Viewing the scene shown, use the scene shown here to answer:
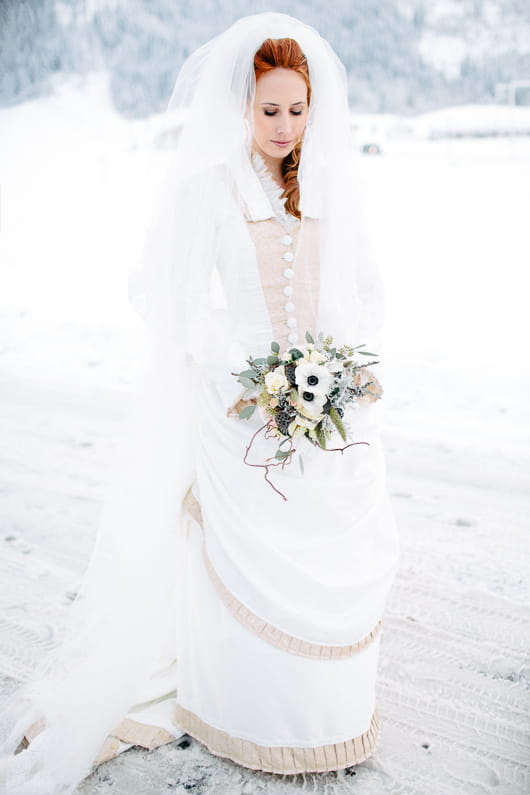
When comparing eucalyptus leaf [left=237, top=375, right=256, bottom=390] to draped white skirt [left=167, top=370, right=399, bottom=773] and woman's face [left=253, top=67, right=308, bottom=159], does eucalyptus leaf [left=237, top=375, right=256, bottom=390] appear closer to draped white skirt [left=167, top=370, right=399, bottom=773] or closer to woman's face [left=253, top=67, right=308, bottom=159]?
draped white skirt [left=167, top=370, right=399, bottom=773]

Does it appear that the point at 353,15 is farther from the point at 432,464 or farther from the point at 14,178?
the point at 432,464

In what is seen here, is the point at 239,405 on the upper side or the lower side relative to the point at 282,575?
upper

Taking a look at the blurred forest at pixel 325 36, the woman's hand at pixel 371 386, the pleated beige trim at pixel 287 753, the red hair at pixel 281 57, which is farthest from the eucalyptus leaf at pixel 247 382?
the blurred forest at pixel 325 36

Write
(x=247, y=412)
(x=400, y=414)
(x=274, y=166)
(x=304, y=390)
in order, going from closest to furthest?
(x=304, y=390)
(x=247, y=412)
(x=274, y=166)
(x=400, y=414)

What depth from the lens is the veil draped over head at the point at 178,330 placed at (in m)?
1.64

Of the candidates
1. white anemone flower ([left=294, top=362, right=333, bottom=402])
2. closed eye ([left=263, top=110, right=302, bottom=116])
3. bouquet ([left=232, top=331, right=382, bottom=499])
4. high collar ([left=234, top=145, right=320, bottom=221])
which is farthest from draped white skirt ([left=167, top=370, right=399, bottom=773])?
closed eye ([left=263, top=110, right=302, bottom=116])

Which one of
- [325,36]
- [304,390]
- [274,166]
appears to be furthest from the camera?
[325,36]

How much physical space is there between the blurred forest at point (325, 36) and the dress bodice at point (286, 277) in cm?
367

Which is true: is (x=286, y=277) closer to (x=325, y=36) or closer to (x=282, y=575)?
(x=282, y=575)

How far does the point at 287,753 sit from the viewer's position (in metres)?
1.69

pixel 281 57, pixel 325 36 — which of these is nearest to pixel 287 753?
pixel 281 57

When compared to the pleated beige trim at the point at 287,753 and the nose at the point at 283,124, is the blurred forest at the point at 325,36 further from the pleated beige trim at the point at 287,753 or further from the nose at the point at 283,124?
the pleated beige trim at the point at 287,753

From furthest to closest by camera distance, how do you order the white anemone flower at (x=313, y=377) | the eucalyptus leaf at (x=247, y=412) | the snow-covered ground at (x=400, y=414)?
the snow-covered ground at (x=400, y=414) → the eucalyptus leaf at (x=247, y=412) → the white anemone flower at (x=313, y=377)

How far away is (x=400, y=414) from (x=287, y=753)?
2.70 m
